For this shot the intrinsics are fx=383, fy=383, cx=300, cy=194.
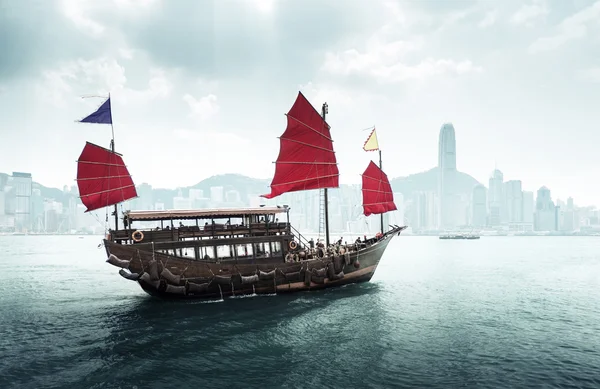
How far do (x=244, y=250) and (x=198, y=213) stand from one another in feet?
11.5

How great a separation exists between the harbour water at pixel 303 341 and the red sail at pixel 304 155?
27.6 feet

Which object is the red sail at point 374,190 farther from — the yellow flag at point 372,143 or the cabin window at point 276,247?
the cabin window at point 276,247

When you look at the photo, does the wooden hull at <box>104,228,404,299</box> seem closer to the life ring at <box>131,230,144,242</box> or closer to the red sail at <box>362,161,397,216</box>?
the life ring at <box>131,230,144,242</box>

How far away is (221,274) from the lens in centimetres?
2192

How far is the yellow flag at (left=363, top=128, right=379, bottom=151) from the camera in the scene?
1243 inches

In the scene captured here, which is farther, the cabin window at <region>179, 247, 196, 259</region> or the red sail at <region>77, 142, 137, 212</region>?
the red sail at <region>77, 142, 137, 212</region>

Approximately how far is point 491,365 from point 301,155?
1900 cm

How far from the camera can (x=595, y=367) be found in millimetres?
13320

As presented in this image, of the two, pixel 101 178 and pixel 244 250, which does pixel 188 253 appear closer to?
pixel 244 250

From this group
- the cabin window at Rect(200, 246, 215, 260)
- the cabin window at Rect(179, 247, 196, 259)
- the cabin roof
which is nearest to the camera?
the cabin roof

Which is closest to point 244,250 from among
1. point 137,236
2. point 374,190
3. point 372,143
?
point 137,236

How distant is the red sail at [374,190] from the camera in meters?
32.1

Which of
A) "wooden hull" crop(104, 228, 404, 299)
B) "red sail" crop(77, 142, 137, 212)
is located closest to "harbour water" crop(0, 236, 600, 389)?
"wooden hull" crop(104, 228, 404, 299)

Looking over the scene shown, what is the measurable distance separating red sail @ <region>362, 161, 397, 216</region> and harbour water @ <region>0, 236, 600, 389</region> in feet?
26.0
